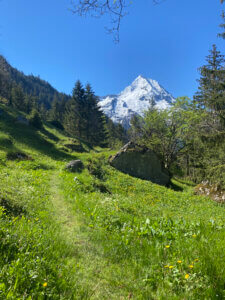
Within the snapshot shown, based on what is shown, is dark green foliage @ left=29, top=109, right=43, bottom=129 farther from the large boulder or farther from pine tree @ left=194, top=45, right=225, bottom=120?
pine tree @ left=194, top=45, right=225, bottom=120

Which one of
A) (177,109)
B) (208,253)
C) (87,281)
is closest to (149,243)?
(208,253)

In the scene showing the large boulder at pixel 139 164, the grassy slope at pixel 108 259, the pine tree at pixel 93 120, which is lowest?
the grassy slope at pixel 108 259

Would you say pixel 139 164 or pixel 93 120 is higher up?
pixel 93 120

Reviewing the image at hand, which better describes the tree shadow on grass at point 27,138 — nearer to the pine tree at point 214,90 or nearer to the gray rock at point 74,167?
the gray rock at point 74,167

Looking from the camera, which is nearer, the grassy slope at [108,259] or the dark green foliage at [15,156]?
the grassy slope at [108,259]

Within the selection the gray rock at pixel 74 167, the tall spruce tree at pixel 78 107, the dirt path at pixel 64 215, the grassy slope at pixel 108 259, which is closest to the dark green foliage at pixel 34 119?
the gray rock at pixel 74 167

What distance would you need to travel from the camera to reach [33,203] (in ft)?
17.8

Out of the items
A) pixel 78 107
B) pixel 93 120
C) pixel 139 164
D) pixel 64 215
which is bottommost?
pixel 64 215

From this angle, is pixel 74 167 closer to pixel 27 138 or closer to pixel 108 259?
pixel 108 259

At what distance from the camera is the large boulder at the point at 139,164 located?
1723 cm

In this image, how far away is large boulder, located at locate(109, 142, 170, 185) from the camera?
17.2 meters

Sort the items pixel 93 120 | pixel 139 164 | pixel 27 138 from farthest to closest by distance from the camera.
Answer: pixel 93 120
pixel 27 138
pixel 139 164

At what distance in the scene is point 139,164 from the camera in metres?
17.7

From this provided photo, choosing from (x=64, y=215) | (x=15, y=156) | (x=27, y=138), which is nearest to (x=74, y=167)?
(x=15, y=156)
